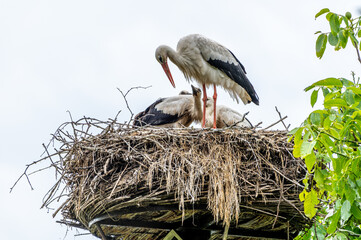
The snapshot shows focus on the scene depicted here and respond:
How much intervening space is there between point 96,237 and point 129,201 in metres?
1.24

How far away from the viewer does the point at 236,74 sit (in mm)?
7926

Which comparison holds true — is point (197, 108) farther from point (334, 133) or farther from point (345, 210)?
point (345, 210)

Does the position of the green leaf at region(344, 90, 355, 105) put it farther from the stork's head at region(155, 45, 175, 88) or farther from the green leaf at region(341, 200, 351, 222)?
the stork's head at region(155, 45, 175, 88)

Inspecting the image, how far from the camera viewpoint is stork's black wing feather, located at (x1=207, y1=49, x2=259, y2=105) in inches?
307

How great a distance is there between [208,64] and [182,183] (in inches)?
142

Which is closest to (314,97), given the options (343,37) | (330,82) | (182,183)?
(330,82)

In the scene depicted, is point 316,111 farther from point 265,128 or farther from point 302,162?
point 265,128

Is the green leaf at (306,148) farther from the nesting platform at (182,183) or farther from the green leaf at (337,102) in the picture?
the nesting platform at (182,183)

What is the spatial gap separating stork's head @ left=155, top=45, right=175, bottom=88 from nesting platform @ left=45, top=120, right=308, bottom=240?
103 inches

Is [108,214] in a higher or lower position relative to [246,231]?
higher

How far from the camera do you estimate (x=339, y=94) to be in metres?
3.21

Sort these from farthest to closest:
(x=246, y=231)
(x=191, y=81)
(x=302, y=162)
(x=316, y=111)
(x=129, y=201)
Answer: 1. (x=191, y=81)
2. (x=246, y=231)
3. (x=302, y=162)
4. (x=129, y=201)
5. (x=316, y=111)

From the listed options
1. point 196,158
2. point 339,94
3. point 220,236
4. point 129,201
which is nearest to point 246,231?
point 220,236

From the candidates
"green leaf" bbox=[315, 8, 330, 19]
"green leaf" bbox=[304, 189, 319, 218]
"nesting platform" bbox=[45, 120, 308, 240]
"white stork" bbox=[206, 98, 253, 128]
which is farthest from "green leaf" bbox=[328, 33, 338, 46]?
"white stork" bbox=[206, 98, 253, 128]
